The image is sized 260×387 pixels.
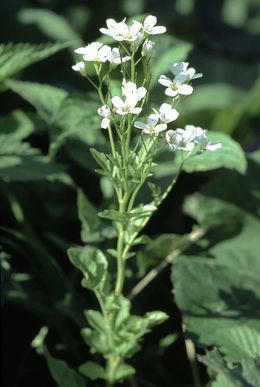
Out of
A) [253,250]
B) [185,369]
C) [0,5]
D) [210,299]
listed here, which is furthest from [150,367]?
[0,5]

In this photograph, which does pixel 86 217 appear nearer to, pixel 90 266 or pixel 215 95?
pixel 90 266

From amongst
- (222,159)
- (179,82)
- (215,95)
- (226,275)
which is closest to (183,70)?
(179,82)

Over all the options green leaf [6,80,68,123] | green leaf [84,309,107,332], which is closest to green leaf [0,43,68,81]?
green leaf [6,80,68,123]

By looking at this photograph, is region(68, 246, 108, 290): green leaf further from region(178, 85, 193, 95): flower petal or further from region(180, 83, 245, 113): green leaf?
region(180, 83, 245, 113): green leaf

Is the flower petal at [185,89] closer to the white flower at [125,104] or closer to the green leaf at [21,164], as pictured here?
the white flower at [125,104]

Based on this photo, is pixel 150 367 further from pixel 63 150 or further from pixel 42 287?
pixel 63 150

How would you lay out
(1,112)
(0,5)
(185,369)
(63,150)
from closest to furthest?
(185,369) < (63,150) < (1,112) < (0,5)
